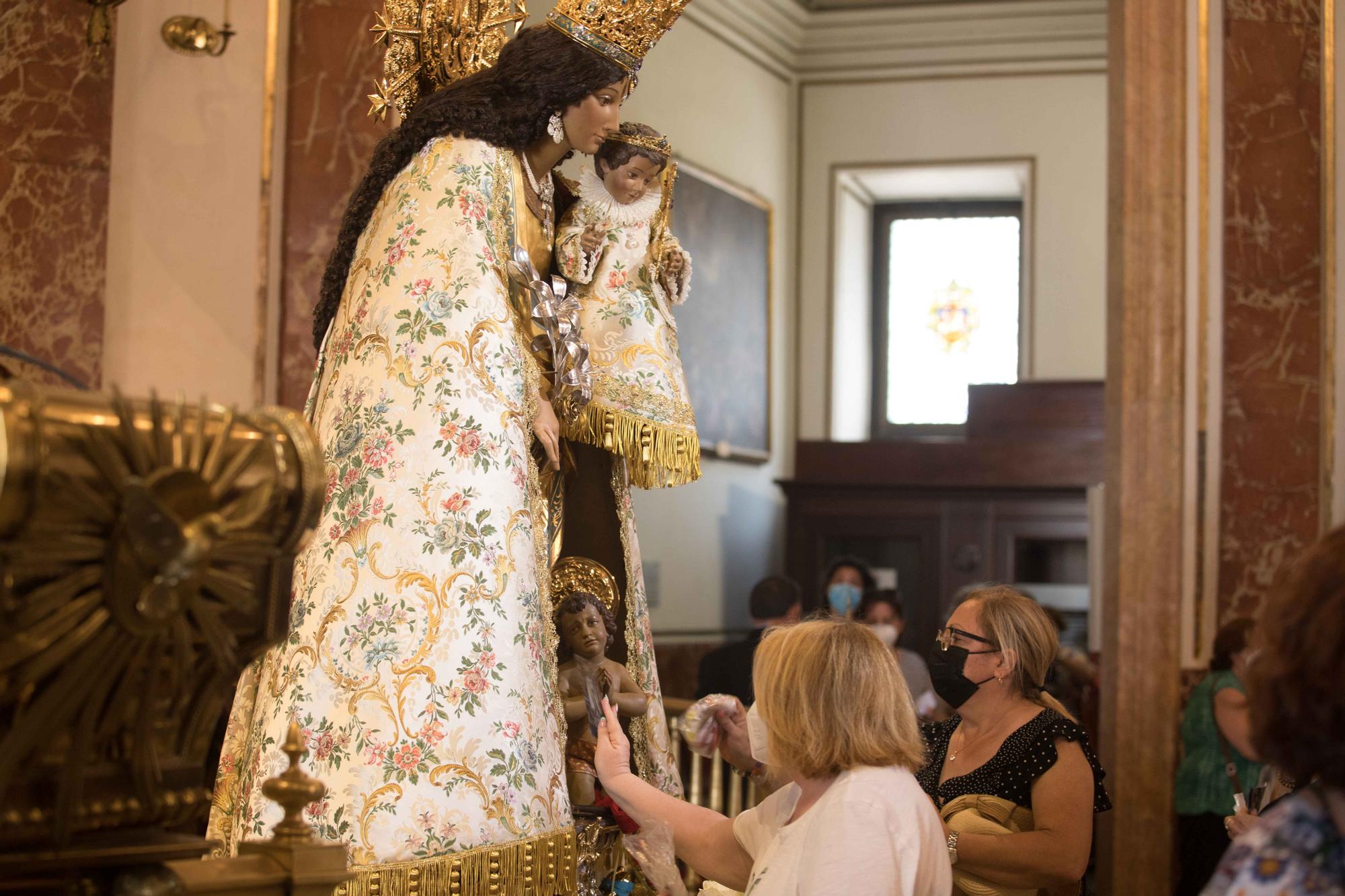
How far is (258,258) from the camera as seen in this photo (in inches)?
206

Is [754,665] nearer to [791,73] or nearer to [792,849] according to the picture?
[792,849]

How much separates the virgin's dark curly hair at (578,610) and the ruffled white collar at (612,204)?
0.91 m

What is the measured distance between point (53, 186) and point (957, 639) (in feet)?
10.9

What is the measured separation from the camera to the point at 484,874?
2672mm

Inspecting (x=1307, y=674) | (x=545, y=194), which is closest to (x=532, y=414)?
(x=545, y=194)

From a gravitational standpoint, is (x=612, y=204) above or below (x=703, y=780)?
above

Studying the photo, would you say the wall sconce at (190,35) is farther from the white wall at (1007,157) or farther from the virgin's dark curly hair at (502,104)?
the white wall at (1007,157)

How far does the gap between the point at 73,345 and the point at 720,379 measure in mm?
5391

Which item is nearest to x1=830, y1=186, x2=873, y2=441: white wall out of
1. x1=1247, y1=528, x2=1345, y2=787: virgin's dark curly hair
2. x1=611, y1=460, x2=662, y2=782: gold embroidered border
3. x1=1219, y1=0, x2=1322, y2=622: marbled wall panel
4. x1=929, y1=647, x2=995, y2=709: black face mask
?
x1=1219, y1=0, x2=1322, y2=622: marbled wall panel

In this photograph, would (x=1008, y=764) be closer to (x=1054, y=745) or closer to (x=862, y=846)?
(x=1054, y=745)

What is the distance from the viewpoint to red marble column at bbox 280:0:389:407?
5.25 metres

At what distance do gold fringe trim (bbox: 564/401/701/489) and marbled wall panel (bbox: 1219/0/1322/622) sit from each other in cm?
315

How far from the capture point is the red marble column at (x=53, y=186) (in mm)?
4820

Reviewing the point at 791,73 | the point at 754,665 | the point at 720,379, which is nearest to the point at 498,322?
the point at 754,665
